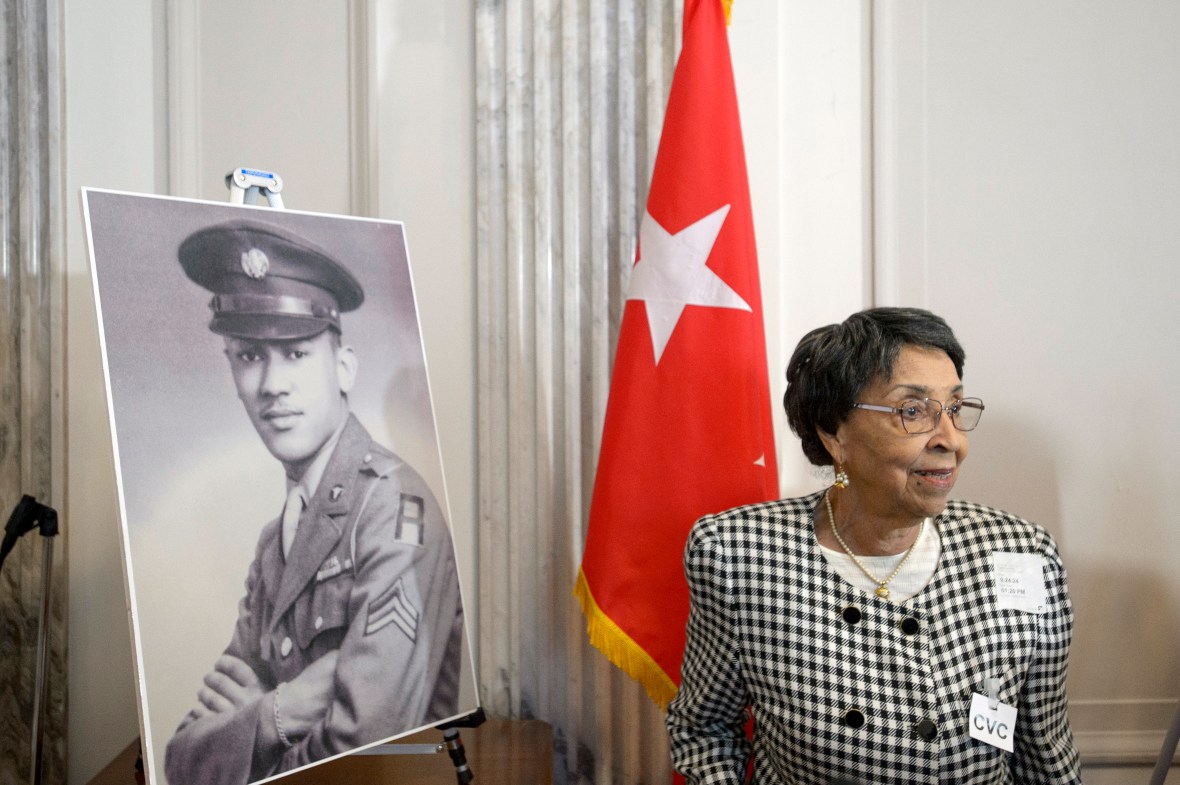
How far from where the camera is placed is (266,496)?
64.3 inches

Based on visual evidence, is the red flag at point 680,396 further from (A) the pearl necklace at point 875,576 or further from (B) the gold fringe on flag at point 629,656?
(A) the pearl necklace at point 875,576

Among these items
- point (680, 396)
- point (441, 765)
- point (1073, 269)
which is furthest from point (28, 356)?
point (1073, 269)

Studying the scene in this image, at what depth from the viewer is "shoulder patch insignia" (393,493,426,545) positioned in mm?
1816

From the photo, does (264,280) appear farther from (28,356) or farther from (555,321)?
(28,356)

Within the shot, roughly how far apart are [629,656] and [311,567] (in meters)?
0.76

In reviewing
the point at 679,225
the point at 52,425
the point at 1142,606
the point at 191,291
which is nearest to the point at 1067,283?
the point at 1142,606

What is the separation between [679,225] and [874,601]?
0.96 m

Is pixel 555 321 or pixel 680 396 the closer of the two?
pixel 680 396

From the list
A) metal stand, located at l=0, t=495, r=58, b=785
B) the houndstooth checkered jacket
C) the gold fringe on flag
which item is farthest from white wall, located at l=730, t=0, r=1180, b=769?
metal stand, located at l=0, t=495, r=58, b=785

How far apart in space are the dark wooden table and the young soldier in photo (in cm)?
28

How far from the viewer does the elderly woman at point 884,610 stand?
1.53 m

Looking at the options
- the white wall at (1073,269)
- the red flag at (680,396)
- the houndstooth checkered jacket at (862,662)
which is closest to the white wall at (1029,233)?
the white wall at (1073,269)

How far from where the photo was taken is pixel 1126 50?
239cm

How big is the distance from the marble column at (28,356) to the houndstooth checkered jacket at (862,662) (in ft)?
5.81
